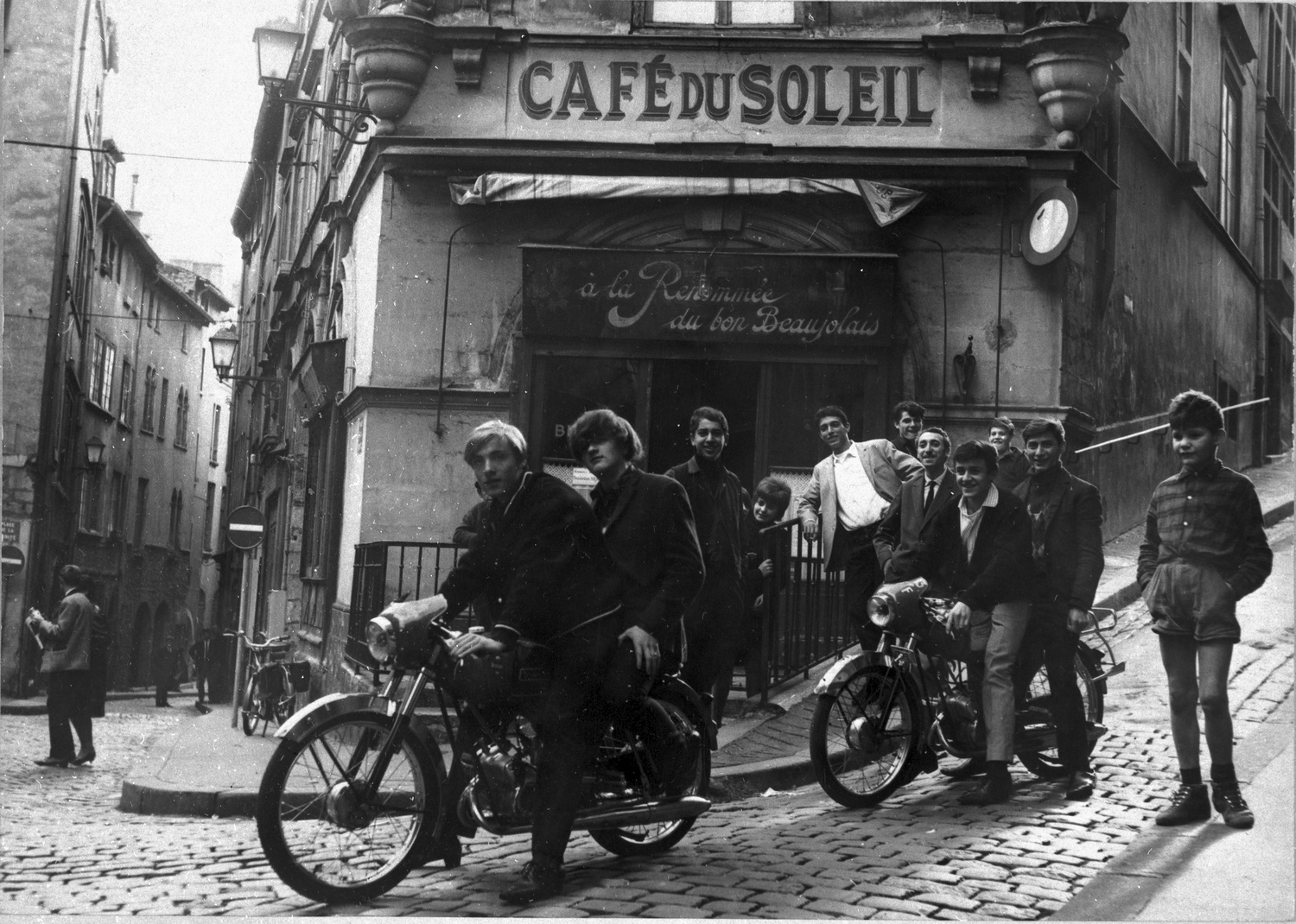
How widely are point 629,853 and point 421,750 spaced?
946 mm

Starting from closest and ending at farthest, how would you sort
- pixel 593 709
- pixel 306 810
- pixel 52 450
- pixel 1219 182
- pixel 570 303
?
pixel 306 810 → pixel 593 709 → pixel 52 450 → pixel 1219 182 → pixel 570 303

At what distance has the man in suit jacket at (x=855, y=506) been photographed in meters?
5.54

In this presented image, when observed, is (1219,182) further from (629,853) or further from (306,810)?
(306,810)

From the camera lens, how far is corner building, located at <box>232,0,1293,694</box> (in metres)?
6.79

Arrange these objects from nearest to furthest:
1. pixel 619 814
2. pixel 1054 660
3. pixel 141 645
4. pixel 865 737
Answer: pixel 619 814 < pixel 865 737 < pixel 1054 660 < pixel 141 645

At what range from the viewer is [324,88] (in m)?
7.70

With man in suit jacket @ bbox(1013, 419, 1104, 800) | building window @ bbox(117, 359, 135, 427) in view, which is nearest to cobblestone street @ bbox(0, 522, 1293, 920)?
man in suit jacket @ bbox(1013, 419, 1104, 800)

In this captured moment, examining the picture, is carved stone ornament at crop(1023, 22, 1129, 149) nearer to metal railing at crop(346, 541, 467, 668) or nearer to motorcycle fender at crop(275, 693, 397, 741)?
metal railing at crop(346, 541, 467, 668)

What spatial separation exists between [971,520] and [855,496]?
0.71m

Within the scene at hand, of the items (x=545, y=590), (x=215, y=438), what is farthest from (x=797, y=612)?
(x=215, y=438)

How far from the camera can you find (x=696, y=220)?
740 centimetres

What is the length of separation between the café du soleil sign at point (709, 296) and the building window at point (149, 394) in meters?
2.36

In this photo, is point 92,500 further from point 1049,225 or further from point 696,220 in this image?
point 1049,225

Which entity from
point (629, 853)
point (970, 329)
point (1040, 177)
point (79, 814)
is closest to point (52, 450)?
point (79, 814)
